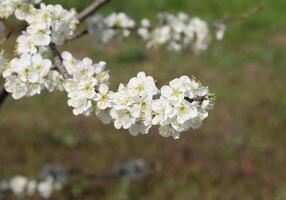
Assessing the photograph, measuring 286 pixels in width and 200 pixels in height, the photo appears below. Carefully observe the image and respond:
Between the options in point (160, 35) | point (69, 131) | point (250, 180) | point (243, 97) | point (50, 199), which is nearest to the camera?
point (160, 35)

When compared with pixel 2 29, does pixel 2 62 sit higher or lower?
lower

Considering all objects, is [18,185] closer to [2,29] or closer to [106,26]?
[106,26]

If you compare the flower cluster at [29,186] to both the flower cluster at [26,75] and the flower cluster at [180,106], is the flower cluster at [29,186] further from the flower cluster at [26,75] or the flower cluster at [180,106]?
the flower cluster at [180,106]

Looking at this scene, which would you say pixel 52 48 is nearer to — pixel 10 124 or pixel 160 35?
pixel 160 35

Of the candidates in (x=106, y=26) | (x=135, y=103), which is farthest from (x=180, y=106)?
(x=106, y=26)

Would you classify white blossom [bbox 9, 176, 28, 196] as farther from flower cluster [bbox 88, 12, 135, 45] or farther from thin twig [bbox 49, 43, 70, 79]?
thin twig [bbox 49, 43, 70, 79]

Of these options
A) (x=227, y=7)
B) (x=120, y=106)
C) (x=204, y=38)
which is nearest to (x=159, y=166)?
(x=204, y=38)

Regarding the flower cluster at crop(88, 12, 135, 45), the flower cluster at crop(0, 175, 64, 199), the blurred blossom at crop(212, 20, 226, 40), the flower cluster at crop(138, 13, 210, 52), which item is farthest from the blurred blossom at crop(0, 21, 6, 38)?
the flower cluster at crop(0, 175, 64, 199)
